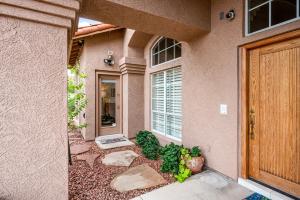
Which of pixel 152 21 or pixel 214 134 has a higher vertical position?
pixel 152 21

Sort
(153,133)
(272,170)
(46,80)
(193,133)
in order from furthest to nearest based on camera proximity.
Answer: (153,133)
(193,133)
(272,170)
(46,80)

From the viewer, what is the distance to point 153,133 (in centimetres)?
625

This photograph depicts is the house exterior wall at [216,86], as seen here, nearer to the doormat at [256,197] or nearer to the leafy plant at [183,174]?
the doormat at [256,197]

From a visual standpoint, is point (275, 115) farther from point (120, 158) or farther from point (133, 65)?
point (133, 65)

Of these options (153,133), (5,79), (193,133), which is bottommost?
(153,133)

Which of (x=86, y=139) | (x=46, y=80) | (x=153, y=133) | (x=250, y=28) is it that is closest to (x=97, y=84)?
(x=86, y=139)

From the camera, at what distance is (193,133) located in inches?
164

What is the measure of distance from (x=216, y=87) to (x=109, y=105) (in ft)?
16.4

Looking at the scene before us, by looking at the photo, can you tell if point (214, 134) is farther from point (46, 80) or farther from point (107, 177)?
point (46, 80)

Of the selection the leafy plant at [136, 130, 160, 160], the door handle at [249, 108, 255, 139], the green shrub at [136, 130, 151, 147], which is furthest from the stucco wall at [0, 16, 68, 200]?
the green shrub at [136, 130, 151, 147]

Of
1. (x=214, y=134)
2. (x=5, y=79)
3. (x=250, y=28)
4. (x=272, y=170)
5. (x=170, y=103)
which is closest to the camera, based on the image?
(x=5, y=79)

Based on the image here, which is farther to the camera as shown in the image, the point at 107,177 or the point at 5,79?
the point at 107,177

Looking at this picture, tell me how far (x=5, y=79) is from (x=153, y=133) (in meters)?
4.77

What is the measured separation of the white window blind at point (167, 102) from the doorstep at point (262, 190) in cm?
221
